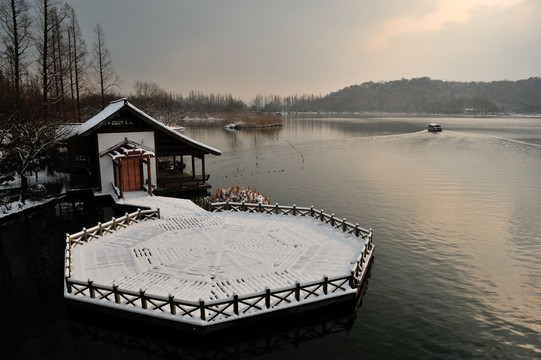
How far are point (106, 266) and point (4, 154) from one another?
20.7 m

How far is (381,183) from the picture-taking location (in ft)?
142

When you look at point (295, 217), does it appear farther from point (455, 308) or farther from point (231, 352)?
point (231, 352)

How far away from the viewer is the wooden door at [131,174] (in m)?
33.5

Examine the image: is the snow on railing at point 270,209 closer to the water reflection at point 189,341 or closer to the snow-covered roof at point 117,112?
Result: the snow-covered roof at point 117,112

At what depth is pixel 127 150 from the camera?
103ft

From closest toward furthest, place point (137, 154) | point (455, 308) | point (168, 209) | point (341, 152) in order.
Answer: point (455, 308) → point (168, 209) → point (137, 154) → point (341, 152)

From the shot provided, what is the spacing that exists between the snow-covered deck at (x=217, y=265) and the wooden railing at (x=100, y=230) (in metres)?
0.24

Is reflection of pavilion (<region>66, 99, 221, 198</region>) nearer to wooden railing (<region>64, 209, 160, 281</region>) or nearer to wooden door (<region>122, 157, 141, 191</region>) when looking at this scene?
wooden door (<region>122, 157, 141, 191</region>)

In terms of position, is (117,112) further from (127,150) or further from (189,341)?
(189,341)

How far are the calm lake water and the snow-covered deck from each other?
3.62 feet

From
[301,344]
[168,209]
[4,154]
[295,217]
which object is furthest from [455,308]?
[4,154]

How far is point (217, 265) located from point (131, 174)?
63.2ft

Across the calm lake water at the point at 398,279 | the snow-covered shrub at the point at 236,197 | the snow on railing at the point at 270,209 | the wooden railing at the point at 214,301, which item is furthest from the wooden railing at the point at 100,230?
the snow-covered shrub at the point at 236,197

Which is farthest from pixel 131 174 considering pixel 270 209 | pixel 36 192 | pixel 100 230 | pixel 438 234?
pixel 438 234
